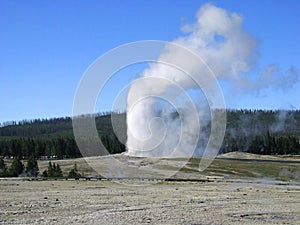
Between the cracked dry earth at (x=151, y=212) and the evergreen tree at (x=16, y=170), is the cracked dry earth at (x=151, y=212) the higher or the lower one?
the lower one

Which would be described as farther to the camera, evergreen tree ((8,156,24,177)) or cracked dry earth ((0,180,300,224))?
evergreen tree ((8,156,24,177))

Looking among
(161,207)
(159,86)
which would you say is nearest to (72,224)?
(161,207)

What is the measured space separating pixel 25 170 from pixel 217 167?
36.1 metres

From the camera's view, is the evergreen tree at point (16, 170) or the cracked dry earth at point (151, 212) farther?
the evergreen tree at point (16, 170)

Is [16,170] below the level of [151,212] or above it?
above

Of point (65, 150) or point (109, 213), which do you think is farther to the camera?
→ point (65, 150)

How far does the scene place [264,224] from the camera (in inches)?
942

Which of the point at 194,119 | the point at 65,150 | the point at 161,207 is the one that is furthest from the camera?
the point at 65,150

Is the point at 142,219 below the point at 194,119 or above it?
below

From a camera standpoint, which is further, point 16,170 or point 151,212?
point 16,170

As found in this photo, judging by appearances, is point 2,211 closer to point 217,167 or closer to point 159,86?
point 159,86

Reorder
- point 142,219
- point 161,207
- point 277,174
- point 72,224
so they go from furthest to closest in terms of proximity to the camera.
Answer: point 277,174 < point 161,207 < point 142,219 < point 72,224

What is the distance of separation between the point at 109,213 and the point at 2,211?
5.87 metres

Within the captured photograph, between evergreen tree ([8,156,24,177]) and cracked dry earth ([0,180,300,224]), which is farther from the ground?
evergreen tree ([8,156,24,177])
